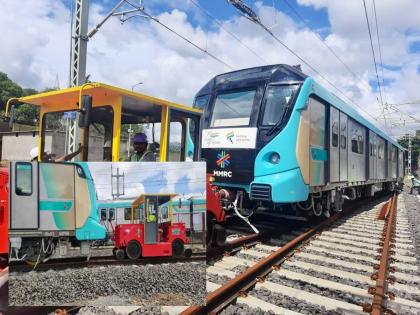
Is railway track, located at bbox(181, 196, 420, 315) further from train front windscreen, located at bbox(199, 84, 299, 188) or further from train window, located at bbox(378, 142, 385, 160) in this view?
train window, located at bbox(378, 142, 385, 160)

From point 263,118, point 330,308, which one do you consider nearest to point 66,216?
point 330,308

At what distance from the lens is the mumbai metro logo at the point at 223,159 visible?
267 inches

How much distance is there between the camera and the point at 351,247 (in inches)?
274

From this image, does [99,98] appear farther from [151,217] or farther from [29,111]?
[29,111]

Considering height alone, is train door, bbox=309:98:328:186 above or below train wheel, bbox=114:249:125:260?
above

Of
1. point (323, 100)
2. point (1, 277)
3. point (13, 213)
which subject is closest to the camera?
point (13, 213)

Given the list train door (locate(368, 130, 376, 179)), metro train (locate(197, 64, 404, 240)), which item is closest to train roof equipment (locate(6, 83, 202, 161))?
metro train (locate(197, 64, 404, 240))

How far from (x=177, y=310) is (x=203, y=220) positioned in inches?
62.9

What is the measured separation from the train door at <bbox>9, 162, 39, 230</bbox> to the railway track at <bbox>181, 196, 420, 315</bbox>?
1.66 m

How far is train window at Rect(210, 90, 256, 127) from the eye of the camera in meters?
6.98

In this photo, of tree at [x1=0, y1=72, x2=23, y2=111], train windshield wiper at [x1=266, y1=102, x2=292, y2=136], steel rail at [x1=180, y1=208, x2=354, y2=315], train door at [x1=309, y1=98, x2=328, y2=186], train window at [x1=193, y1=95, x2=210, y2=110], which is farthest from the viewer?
tree at [x1=0, y1=72, x2=23, y2=111]

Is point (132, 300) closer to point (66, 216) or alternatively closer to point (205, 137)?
point (66, 216)

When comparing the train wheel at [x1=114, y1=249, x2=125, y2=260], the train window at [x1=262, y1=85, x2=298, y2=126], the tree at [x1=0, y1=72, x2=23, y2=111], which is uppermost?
the tree at [x1=0, y1=72, x2=23, y2=111]

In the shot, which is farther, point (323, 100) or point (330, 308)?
point (323, 100)
